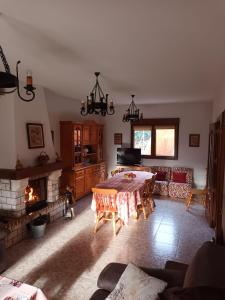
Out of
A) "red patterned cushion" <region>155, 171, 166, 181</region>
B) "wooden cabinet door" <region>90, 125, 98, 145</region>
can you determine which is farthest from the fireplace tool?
"red patterned cushion" <region>155, 171, 166, 181</region>

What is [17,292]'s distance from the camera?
1.75 m

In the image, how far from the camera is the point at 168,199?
5.90m

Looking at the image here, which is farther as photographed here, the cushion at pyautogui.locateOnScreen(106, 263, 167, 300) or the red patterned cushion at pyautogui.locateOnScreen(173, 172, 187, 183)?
the red patterned cushion at pyautogui.locateOnScreen(173, 172, 187, 183)

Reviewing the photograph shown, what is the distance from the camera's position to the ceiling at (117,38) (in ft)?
5.17

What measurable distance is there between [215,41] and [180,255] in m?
2.81

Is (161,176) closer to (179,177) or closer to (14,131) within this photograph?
(179,177)

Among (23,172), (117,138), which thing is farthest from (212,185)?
(117,138)

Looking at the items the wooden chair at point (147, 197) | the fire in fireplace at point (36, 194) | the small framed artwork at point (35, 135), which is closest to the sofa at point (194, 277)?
the wooden chair at point (147, 197)

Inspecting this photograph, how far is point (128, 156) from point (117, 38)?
4.91m

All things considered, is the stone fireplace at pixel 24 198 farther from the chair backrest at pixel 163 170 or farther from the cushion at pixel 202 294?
the chair backrest at pixel 163 170

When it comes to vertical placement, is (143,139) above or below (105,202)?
above

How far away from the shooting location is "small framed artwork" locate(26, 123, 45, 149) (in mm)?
3959

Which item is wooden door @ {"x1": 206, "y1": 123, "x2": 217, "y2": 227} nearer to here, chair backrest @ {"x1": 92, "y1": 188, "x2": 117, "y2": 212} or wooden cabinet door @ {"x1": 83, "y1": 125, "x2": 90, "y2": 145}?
chair backrest @ {"x1": 92, "y1": 188, "x2": 117, "y2": 212}

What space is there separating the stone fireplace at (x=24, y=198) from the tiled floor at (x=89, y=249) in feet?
0.88
